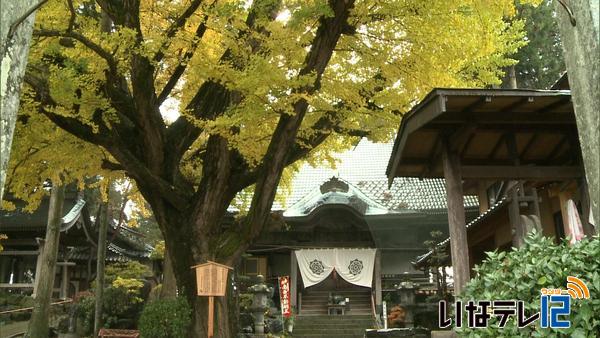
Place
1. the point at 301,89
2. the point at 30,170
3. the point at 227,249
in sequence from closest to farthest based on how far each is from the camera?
the point at 301,89 < the point at 227,249 < the point at 30,170

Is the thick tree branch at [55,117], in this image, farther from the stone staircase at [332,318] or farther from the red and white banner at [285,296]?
the stone staircase at [332,318]

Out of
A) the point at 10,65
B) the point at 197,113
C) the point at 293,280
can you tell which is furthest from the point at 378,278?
the point at 10,65

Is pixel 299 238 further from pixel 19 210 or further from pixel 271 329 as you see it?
pixel 19 210

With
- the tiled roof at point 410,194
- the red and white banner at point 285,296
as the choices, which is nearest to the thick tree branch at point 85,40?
the red and white banner at point 285,296

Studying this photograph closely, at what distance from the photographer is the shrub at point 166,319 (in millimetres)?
8688

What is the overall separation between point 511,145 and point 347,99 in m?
3.03

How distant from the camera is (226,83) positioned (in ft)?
26.3

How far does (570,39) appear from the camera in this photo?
13.8ft

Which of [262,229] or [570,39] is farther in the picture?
[262,229]

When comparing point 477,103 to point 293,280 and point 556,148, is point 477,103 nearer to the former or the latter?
point 556,148

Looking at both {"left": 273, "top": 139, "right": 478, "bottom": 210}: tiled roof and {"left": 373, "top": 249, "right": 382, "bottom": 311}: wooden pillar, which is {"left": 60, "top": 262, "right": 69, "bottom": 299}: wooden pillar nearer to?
{"left": 273, "top": 139, "right": 478, "bottom": 210}: tiled roof

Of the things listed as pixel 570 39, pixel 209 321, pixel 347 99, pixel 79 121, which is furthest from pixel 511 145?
pixel 79 121

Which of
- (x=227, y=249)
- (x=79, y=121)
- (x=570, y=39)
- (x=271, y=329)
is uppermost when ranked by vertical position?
(x=79, y=121)

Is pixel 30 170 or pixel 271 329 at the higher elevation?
pixel 30 170
